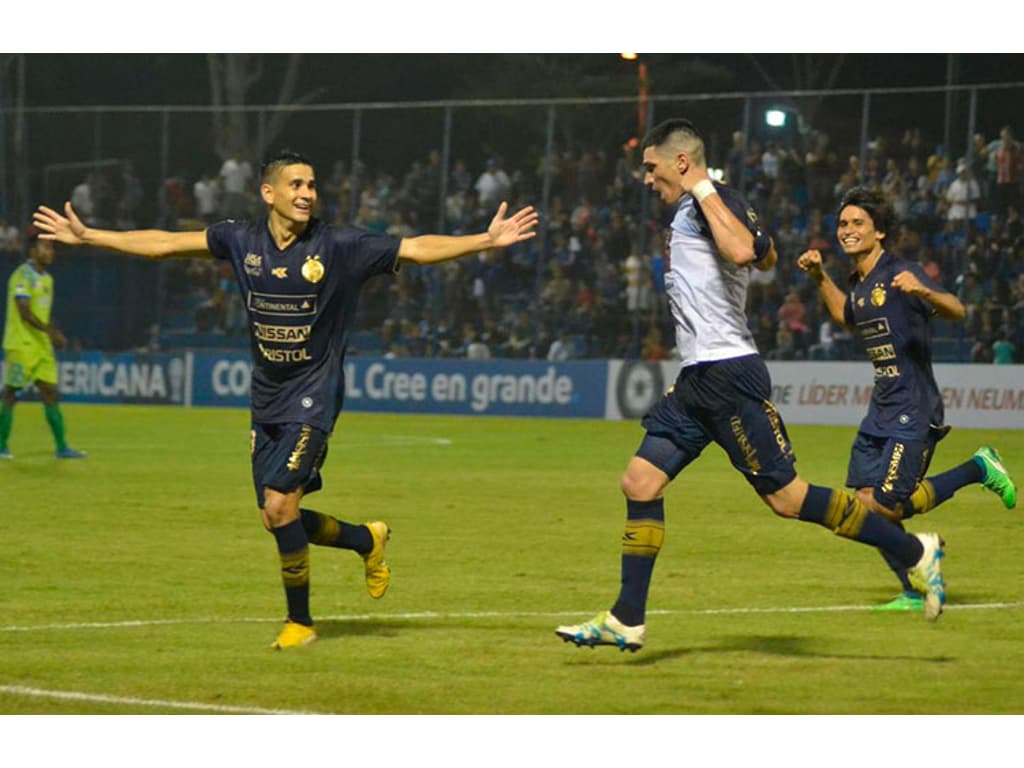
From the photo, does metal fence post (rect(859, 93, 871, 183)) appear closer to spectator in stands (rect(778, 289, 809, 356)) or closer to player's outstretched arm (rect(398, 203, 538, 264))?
spectator in stands (rect(778, 289, 809, 356))

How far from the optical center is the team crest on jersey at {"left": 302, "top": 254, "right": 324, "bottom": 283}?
883cm

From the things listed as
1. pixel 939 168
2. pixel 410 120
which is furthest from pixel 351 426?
pixel 939 168

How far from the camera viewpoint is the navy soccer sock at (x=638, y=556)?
8281 millimetres

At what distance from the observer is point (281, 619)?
966 cm

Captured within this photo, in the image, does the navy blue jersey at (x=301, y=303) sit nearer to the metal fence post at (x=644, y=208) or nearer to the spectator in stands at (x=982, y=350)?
the spectator in stands at (x=982, y=350)

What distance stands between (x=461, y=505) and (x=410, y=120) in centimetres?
1802

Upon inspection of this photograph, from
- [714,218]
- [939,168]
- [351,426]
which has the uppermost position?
[939,168]

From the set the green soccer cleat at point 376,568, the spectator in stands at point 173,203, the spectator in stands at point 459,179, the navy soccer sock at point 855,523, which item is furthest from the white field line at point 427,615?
the spectator in stands at point 173,203

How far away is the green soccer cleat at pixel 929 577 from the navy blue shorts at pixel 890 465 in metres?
1.11

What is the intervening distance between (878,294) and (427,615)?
3.01m

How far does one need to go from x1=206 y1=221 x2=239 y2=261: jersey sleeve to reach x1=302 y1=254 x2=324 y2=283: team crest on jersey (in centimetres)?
40

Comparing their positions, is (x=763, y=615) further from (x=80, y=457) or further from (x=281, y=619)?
(x=80, y=457)

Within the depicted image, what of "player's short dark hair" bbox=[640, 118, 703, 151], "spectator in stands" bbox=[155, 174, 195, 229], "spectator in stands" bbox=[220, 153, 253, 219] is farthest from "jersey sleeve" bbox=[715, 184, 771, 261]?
"spectator in stands" bbox=[155, 174, 195, 229]

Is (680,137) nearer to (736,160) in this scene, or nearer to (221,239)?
(221,239)
